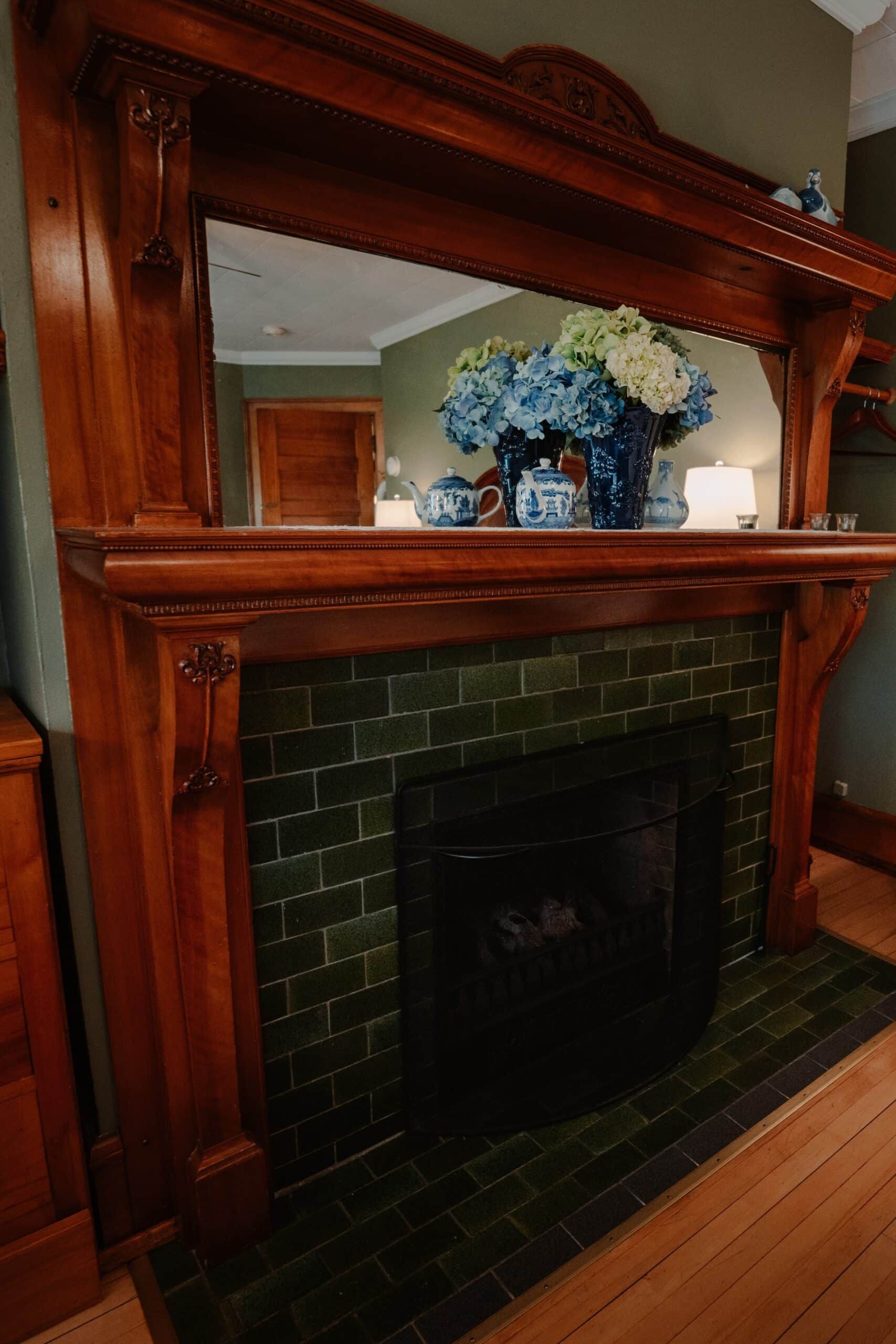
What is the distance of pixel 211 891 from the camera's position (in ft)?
4.36

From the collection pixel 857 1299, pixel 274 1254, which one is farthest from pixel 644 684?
pixel 274 1254

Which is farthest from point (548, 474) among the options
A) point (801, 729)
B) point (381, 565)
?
point (801, 729)

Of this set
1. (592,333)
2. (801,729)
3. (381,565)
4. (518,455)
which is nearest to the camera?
(381,565)

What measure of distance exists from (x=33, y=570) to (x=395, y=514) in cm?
65

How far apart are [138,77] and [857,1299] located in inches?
90.8

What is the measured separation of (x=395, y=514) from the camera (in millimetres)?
1538

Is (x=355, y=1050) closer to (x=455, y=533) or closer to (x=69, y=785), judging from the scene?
(x=69, y=785)

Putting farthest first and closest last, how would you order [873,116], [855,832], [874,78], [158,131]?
[855,832]
[873,116]
[874,78]
[158,131]

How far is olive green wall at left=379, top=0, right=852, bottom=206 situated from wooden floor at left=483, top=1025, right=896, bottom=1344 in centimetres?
238

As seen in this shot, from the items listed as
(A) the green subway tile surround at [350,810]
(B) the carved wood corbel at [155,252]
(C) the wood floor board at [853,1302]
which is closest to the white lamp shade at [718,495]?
(A) the green subway tile surround at [350,810]

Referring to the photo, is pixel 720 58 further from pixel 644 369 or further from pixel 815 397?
pixel 644 369

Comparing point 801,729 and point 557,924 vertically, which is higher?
point 801,729

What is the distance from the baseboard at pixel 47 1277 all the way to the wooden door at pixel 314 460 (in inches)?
51.1

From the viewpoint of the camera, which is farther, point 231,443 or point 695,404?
point 695,404
